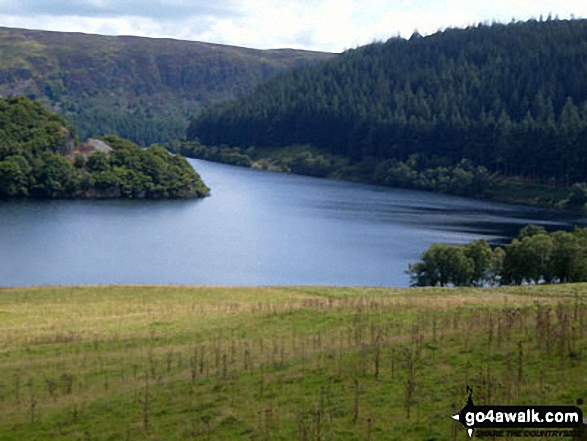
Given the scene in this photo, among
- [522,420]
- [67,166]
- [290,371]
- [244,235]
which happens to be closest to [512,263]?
[244,235]

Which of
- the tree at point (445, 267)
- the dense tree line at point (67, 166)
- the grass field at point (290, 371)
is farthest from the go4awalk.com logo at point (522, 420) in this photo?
the dense tree line at point (67, 166)

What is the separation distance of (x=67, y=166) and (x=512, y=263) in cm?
11171

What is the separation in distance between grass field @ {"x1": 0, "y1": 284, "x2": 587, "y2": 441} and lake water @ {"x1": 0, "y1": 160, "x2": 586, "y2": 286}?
1832 inches

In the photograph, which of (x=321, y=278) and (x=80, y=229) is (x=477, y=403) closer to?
(x=321, y=278)

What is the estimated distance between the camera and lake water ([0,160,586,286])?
282 ft

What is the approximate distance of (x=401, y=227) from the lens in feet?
422

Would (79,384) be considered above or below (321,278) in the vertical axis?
above

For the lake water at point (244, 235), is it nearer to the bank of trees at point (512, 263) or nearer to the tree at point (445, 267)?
the tree at point (445, 267)

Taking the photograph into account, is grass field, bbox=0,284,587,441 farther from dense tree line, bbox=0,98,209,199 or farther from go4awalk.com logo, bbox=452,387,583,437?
dense tree line, bbox=0,98,209,199

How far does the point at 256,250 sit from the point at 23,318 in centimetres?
6247

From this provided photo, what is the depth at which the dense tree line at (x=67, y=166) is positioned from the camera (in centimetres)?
16075

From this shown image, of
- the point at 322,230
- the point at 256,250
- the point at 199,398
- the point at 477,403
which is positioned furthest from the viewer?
the point at 322,230

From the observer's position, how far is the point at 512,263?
75.6 meters

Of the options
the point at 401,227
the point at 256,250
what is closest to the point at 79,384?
the point at 256,250
